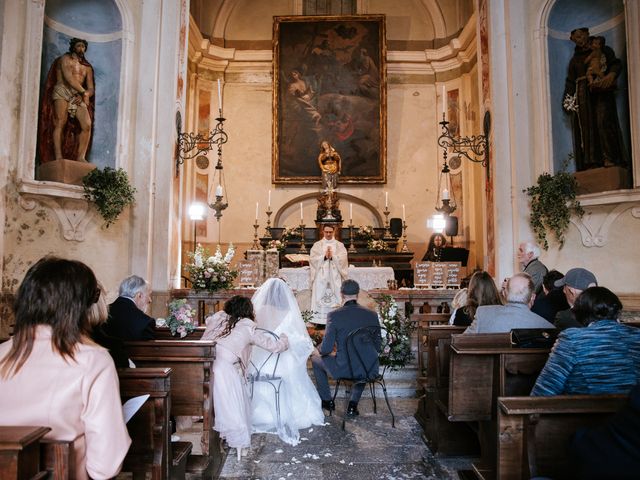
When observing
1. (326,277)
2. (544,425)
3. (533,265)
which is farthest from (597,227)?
(544,425)

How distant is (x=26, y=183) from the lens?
6.88 meters

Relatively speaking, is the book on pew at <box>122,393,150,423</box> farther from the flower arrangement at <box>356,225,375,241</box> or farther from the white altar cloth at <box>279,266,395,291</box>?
the flower arrangement at <box>356,225,375,241</box>

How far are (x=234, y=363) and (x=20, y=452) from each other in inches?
110

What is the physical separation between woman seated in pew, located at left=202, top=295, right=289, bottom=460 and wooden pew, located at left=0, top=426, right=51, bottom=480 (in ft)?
8.35

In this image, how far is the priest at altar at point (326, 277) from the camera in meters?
8.78

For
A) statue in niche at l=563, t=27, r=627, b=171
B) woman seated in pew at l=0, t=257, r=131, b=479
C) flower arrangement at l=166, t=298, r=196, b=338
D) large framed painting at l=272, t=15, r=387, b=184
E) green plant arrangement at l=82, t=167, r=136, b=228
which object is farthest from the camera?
large framed painting at l=272, t=15, r=387, b=184

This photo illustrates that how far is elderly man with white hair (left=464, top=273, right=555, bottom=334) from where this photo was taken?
4.04m

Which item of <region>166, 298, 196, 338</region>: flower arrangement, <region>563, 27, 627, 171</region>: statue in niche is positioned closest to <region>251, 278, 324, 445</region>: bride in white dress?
<region>166, 298, 196, 338</region>: flower arrangement

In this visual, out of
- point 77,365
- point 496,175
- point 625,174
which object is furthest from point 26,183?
point 625,174

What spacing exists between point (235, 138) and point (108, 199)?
6.97 metres

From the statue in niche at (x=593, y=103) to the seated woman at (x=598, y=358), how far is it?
589 cm

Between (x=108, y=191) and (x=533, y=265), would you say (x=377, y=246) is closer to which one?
(x=533, y=265)

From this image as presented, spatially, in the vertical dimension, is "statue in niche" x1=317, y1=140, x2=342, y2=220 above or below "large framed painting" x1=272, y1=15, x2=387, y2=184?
below

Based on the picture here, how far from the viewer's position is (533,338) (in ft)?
11.6
